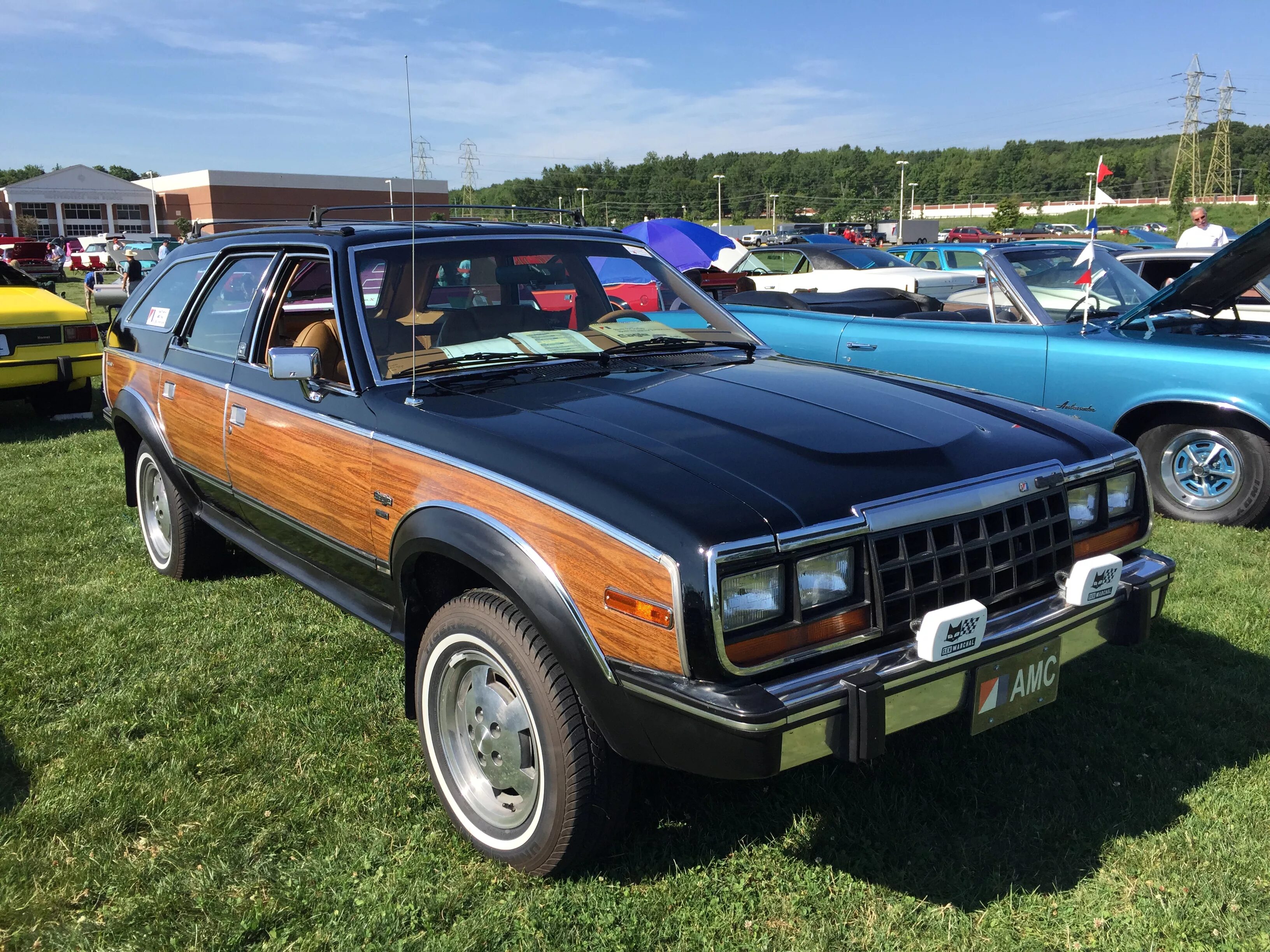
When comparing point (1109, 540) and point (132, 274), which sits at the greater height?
point (132, 274)

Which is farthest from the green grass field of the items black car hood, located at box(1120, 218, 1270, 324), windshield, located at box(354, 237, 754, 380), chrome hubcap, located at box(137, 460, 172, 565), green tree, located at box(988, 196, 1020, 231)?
green tree, located at box(988, 196, 1020, 231)

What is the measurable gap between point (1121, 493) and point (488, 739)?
80.9 inches

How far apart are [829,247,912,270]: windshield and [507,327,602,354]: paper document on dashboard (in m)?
11.6

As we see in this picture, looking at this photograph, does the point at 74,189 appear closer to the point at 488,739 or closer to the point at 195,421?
the point at 195,421

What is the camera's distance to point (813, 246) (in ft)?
50.5

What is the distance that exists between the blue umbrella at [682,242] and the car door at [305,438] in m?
9.80

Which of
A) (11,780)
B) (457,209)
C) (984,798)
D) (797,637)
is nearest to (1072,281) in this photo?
(457,209)

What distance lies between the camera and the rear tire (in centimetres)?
462

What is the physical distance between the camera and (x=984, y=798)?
2.93 m

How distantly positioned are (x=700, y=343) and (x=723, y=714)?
1953 millimetres

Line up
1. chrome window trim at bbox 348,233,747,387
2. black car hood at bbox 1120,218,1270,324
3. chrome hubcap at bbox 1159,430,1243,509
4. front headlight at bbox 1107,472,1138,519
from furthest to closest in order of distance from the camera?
chrome hubcap at bbox 1159,430,1243,509 < black car hood at bbox 1120,218,1270,324 < chrome window trim at bbox 348,233,747,387 < front headlight at bbox 1107,472,1138,519

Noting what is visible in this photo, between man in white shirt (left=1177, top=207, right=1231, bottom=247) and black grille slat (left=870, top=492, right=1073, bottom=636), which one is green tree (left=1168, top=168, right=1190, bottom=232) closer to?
man in white shirt (left=1177, top=207, right=1231, bottom=247)

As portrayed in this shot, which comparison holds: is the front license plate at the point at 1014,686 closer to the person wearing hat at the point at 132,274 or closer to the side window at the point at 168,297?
the side window at the point at 168,297

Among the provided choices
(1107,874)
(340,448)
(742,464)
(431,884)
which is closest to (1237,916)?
(1107,874)
